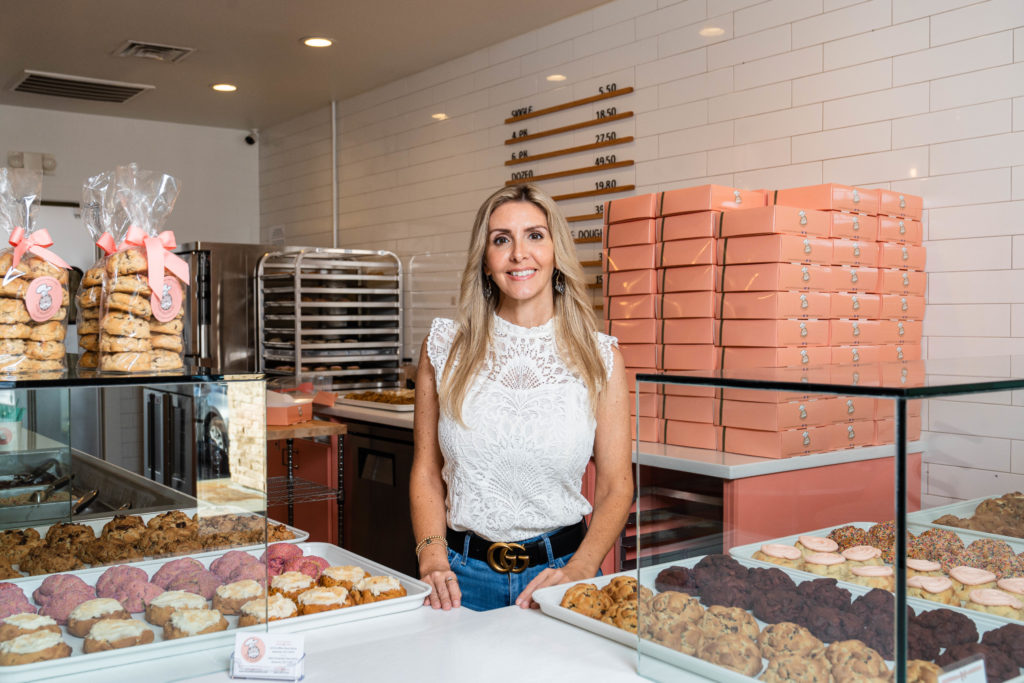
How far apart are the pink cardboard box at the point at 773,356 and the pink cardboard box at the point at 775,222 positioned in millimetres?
381

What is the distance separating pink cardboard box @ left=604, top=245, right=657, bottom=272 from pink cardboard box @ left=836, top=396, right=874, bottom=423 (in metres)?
2.11

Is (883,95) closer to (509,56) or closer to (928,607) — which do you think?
(509,56)

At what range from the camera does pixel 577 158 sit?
4.48 m

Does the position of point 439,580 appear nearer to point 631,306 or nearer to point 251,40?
point 631,306

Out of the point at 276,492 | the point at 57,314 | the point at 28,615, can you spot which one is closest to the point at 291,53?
the point at 276,492

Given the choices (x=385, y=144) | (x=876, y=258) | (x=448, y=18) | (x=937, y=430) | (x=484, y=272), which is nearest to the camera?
(x=937, y=430)

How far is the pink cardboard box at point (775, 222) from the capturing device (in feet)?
9.40

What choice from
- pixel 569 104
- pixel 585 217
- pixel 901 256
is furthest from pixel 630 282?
pixel 569 104

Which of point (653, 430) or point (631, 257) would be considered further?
point (631, 257)

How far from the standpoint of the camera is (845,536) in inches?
45.6

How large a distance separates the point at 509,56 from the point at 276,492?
2647 mm

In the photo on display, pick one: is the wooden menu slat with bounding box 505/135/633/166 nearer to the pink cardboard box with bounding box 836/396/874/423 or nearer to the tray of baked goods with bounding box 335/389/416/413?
the tray of baked goods with bounding box 335/389/416/413

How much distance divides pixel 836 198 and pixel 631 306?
2.67 ft

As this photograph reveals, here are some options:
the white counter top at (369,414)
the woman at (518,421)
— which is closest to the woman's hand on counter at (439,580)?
the woman at (518,421)
